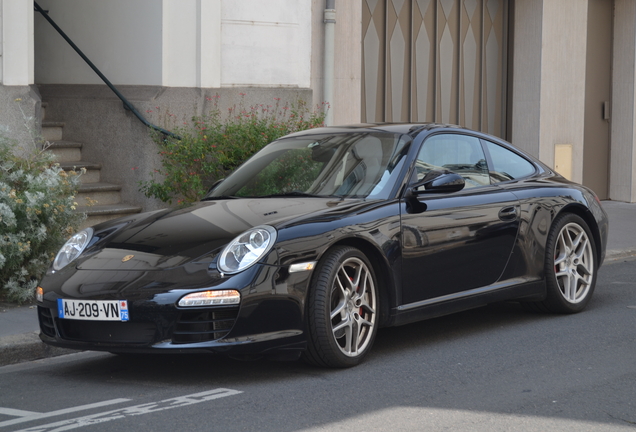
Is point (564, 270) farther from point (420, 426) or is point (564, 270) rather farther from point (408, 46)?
point (408, 46)

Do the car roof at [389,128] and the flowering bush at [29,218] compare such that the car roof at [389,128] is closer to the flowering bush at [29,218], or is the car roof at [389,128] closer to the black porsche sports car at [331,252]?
the black porsche sports car at [331,252]

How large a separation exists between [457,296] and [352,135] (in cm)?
131

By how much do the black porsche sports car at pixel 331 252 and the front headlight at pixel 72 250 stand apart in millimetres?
11

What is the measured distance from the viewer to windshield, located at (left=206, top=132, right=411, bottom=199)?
6.17 m

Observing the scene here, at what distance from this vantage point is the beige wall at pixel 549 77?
15.9m

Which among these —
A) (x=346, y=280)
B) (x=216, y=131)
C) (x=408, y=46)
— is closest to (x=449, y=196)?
(x=346, y=280)

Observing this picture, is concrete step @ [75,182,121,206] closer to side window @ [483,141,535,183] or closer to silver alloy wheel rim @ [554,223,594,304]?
side window @ [483,141,535,183]

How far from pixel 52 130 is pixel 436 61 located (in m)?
6.23

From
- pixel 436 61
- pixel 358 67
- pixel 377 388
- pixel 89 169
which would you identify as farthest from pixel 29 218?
pixel 436 61

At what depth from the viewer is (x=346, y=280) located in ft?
18.4

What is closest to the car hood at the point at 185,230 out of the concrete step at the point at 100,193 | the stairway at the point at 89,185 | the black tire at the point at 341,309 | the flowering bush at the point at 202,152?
the black tire at the point at 341,309

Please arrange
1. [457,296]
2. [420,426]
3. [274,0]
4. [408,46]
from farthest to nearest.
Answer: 1. [408,46]
2. [274,0]
3. [457,296]
4. [420,426]

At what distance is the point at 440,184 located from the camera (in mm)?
6082

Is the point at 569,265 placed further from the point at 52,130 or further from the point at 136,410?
the point at 52,130
